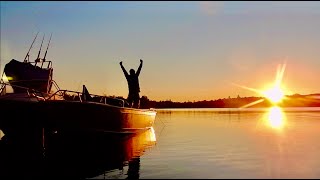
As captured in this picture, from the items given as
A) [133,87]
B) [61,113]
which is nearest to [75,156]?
[61,113]

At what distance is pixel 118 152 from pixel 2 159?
498 centimetres

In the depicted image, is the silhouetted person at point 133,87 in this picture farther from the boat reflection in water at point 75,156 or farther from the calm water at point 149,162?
the calm water at point 149,162

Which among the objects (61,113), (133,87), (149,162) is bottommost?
(149,162)

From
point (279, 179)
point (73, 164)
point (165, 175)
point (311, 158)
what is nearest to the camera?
point (279, 179)

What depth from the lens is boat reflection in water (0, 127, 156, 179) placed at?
13.0 m

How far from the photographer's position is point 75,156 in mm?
16969

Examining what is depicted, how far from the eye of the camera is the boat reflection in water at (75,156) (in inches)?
510

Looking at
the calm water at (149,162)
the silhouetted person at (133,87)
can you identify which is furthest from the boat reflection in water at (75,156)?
the silhouetted person at (133,87)

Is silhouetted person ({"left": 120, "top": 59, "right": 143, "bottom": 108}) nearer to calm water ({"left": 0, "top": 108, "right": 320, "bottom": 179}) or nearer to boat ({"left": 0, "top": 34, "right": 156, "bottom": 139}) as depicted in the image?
boat ({"left": 0, "top": 34, "right": 156, "bottom": 139})

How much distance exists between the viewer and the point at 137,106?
2480 centimetres

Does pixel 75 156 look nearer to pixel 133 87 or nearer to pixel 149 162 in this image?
pixel 149 162

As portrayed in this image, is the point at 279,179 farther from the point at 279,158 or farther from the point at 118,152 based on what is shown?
the point at 118,152

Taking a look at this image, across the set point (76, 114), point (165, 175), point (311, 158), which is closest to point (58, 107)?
point (76, 114)

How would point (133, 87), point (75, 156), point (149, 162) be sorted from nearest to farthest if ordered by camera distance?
point (149, 162) < point (75, 156) < point (133, 87)
